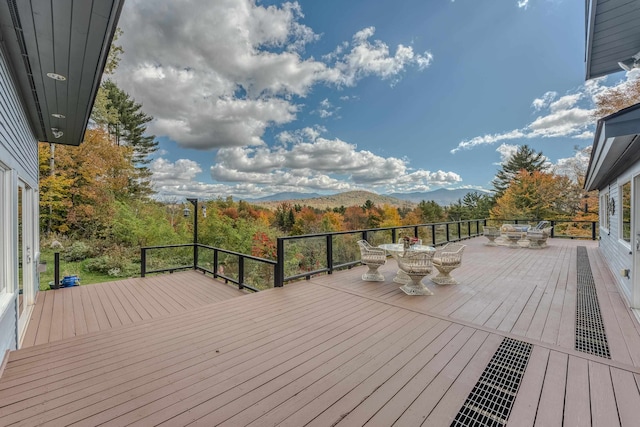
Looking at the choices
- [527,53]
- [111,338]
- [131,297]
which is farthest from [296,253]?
[527,53]

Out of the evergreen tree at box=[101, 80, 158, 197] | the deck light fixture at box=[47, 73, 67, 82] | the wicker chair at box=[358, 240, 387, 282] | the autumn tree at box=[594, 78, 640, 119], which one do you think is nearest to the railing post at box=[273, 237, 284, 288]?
the wicker chair at box=[358, 240, 387, 282]

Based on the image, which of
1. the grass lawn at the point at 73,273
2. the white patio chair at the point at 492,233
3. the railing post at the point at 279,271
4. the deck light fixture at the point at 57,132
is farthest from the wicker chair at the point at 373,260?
the grass lawn at the point at 73,273

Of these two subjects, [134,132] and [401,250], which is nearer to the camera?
[401,250]

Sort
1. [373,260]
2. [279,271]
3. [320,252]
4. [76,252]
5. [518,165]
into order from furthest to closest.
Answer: [518,165], [76,252], [320,252], [373,260], [279,271]

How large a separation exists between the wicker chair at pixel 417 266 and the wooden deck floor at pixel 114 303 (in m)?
3.12

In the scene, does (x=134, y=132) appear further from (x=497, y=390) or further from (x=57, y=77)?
(x=497, y=390)

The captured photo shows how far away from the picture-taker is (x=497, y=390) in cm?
185

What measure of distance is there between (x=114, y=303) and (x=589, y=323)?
677cm

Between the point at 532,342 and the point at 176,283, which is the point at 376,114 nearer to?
the point at 176,283

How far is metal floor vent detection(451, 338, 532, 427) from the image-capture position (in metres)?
1.58

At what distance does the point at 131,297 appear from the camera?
191 inches

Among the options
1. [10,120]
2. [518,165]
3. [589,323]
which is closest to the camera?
[10,120]

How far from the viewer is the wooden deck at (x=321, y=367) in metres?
1.62

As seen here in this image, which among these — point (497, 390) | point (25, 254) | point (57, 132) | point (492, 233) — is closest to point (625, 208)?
point (497, 390)
